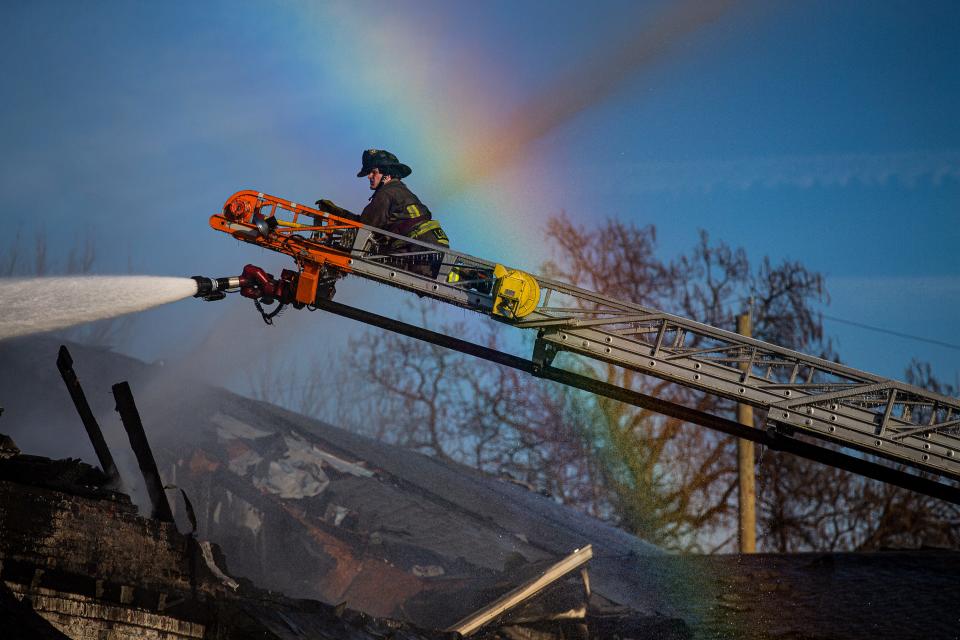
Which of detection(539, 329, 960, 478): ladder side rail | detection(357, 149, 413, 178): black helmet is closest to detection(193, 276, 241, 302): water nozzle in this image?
detection(357, 149, 413, 178): black helmet

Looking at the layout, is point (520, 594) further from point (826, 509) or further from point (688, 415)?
point (826, 509)

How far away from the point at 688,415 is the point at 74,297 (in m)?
7.06

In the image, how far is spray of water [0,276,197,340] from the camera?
10930mm

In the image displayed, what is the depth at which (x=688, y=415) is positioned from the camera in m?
10.8

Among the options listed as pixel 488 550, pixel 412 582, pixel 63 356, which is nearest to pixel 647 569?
pixel 488 550

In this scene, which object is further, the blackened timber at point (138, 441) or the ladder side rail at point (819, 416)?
the blackened timber at point (138, 441)

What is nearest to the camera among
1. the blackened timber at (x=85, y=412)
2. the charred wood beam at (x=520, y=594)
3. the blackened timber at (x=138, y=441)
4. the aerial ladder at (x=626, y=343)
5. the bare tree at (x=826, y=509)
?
the aerial ladder at (x=626, y=343)

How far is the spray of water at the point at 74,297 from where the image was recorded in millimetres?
10930

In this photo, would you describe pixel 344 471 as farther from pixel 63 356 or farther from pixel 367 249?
pixel 367 249

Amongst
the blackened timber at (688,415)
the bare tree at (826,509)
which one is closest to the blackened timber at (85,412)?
the blackened timber at (688,415)

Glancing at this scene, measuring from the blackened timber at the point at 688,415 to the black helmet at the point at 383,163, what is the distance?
5.52 feet

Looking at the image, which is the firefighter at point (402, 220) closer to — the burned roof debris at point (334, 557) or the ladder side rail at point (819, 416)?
the ladder side rail at point (819, 416)

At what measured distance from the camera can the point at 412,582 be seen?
15.9 metres

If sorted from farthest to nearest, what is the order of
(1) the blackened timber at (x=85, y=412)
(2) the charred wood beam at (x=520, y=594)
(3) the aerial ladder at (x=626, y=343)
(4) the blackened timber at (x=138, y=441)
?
(2) the charred wood beam at (x=520, y=594) → (1) the blackened timber at (x=85, y=412) → (4) the blackened timber at (x=138, y=441) → (3) the aerial ladder at (x=626, y=343)
